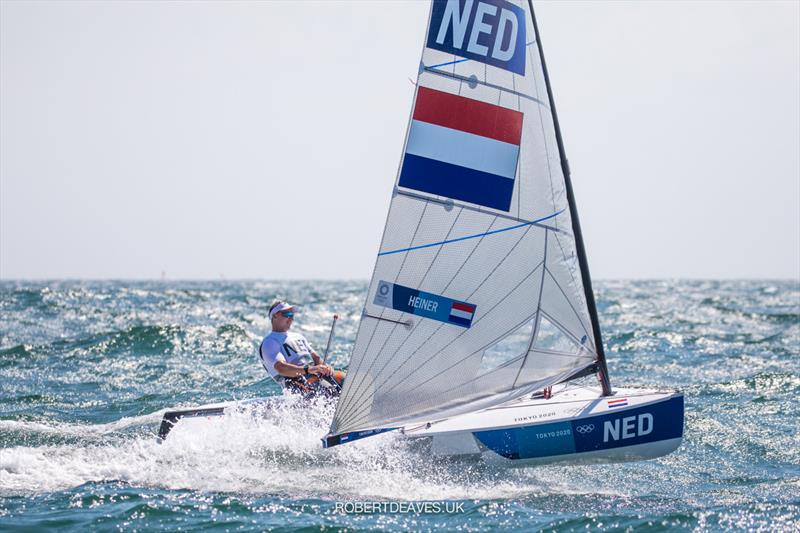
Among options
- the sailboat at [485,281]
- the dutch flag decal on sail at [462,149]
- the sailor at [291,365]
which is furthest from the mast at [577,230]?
the sailor at [291,365]

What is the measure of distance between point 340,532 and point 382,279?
6.24 feet

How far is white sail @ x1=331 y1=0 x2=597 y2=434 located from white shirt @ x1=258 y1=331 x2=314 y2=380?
159 cm

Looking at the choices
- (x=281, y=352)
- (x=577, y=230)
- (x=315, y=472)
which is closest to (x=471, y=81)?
(x=577, y=230)

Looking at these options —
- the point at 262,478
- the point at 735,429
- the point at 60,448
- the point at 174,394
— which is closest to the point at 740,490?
the point at 735,429

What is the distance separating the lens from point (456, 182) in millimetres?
6672

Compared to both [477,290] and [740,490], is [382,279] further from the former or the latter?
[740,490]

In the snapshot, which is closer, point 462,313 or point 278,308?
point 462,313

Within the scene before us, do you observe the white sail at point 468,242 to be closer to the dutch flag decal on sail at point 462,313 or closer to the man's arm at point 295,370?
the dutch flag decal on sail at point 462,313

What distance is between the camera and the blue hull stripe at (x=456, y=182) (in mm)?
6602

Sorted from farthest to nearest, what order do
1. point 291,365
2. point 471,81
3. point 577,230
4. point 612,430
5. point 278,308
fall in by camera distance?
point 278,308 < point 291,365 < point 577,230 < point 612,430 < point 471,81

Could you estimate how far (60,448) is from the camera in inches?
308

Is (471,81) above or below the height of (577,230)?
above

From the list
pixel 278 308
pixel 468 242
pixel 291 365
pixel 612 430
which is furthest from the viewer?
pixel 278 308

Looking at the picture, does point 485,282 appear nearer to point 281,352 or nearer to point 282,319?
point 282,319
